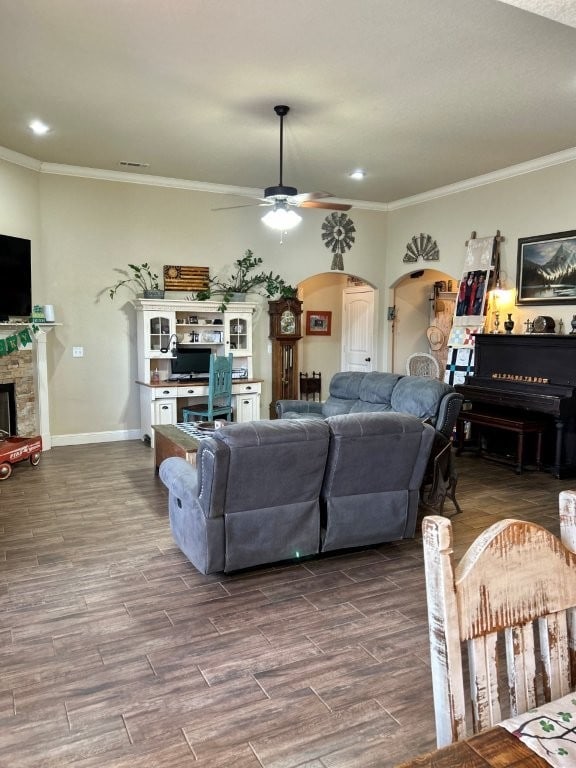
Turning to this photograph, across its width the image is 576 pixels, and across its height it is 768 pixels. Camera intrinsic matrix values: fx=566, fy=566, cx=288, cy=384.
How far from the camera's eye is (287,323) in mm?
7934

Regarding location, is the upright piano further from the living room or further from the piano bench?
the living room

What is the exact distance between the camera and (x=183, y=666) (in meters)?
2.53

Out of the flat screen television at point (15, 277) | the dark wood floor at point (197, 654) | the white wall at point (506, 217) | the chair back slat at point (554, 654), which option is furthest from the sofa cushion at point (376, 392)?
the chair back slat at point (554, 654)

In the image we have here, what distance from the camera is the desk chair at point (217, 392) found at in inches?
244

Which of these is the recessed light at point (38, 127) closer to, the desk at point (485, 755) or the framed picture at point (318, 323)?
the framed picture at point (318, 323)

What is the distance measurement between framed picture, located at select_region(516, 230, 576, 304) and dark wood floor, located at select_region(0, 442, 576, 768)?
2.70 meters

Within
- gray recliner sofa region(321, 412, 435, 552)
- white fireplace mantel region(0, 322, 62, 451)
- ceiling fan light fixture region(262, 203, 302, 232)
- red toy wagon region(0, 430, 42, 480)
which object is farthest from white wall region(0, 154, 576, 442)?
gray recliner sofa region(321, 412, 435, 552)

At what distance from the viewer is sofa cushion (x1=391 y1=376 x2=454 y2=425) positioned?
4.60 meters

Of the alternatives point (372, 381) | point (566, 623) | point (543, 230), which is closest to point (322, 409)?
point (372, 381)

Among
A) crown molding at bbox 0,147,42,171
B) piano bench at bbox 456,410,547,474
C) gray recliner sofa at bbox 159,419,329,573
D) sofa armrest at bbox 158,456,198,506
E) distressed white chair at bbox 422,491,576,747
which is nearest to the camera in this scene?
distressed white chair at bbox 422,491,576,747

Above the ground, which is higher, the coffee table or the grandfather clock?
the grandfather clock

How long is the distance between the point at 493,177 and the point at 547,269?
1.41 metres

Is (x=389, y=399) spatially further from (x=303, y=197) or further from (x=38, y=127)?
(x=38, y=127)

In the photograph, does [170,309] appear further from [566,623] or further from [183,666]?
[566,623]
